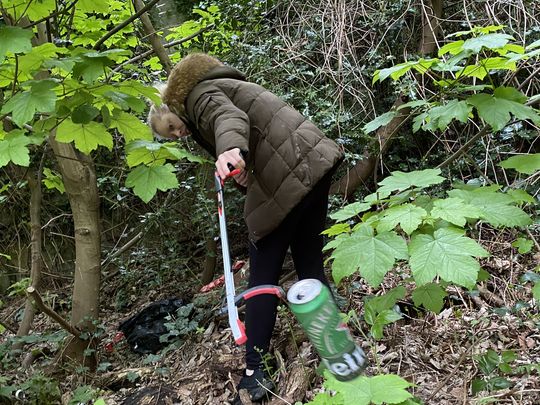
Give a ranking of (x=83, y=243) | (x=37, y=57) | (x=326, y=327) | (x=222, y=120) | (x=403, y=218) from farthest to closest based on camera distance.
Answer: (x=83, y=243), (x=37, y=57), (x=222, y=120), (x=403, y=218), (x=326, y=327)

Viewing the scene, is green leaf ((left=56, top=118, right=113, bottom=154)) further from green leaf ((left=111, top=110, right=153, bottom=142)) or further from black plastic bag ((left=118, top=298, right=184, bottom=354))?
black plastic bag ((left=118, top=298, right=184, bottom=354))

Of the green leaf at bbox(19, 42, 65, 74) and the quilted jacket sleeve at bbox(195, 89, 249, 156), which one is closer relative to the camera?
the quilted jacket sleeve at bbox(195, 89, 249, 156)

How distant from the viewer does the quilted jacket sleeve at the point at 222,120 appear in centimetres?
188

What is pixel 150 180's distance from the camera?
2.41 m

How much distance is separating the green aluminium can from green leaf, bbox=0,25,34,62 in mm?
1419

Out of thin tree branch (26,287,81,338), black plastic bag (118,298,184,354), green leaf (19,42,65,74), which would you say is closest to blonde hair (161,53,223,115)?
Answer: green leaf (19,42,65,74)

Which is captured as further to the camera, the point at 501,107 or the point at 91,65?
the point at 91,65

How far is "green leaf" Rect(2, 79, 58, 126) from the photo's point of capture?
194 cm

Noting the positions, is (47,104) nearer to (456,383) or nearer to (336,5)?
(456,383)

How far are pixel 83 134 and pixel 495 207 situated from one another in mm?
1891

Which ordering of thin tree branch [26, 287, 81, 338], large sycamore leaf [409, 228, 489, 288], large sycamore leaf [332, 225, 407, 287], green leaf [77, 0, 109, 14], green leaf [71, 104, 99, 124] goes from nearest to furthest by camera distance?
large sycamore leaf [409, 228, 489, 288]
large sycamore leaf [332, 225, 407, 287]
green leaf [71, 104, 99, 124]
green leaf [77, 0, 109, 14]
thin tree branch [26, 287, 81, 338]

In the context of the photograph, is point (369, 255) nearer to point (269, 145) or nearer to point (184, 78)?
point (269, 145)

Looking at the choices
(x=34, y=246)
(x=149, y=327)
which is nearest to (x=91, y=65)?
(x=34, y=246)

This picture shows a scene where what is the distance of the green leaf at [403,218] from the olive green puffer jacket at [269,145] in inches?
26.9
